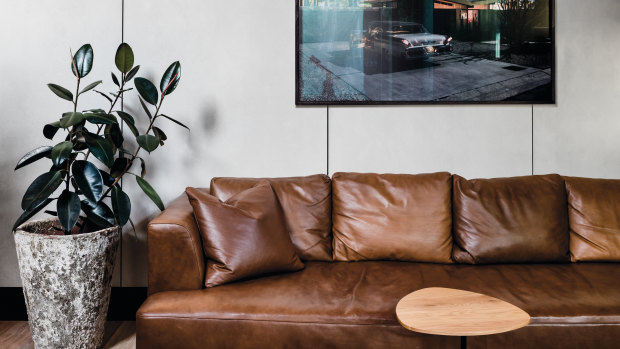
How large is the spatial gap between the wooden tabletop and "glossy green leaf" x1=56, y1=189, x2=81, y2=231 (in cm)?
157

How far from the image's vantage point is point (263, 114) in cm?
276

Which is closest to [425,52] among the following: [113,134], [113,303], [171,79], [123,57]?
[171,79]

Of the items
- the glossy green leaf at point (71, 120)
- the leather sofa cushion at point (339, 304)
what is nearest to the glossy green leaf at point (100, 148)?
the glossy green leaf at point (71, 120)

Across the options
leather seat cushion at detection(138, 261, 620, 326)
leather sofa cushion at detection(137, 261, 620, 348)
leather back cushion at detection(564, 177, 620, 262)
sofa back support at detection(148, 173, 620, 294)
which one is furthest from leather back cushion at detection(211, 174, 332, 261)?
leather back cushion at detection(564, 177, 620, 262)

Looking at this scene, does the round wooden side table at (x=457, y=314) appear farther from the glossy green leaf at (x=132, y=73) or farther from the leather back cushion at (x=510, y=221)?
the glossy green leaf at (x=132, y=73)

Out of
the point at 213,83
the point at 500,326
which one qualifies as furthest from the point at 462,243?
the point at 213,83

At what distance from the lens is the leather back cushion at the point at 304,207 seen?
92.7 inches

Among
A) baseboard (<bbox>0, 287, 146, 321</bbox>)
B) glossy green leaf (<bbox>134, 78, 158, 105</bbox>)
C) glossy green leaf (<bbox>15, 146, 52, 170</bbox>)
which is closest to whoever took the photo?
glossy green leaf (<bbox>15, 146, 52, 170</bbox>)

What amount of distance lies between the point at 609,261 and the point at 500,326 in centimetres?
136

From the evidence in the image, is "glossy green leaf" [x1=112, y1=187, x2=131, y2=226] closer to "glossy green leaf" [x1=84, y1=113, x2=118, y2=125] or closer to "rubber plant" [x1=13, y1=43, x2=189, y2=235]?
"rubber plant" [x1=13, y1=43, x2=189, y2=235]

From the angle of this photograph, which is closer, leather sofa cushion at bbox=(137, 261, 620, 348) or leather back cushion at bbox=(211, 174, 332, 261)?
leather sofa cushion at bbox=(137, 261, 620, 348)

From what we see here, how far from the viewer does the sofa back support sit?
89.5 inches

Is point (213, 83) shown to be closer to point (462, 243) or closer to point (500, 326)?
point (462, 243)

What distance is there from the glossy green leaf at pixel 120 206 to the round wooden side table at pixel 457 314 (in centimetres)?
146
